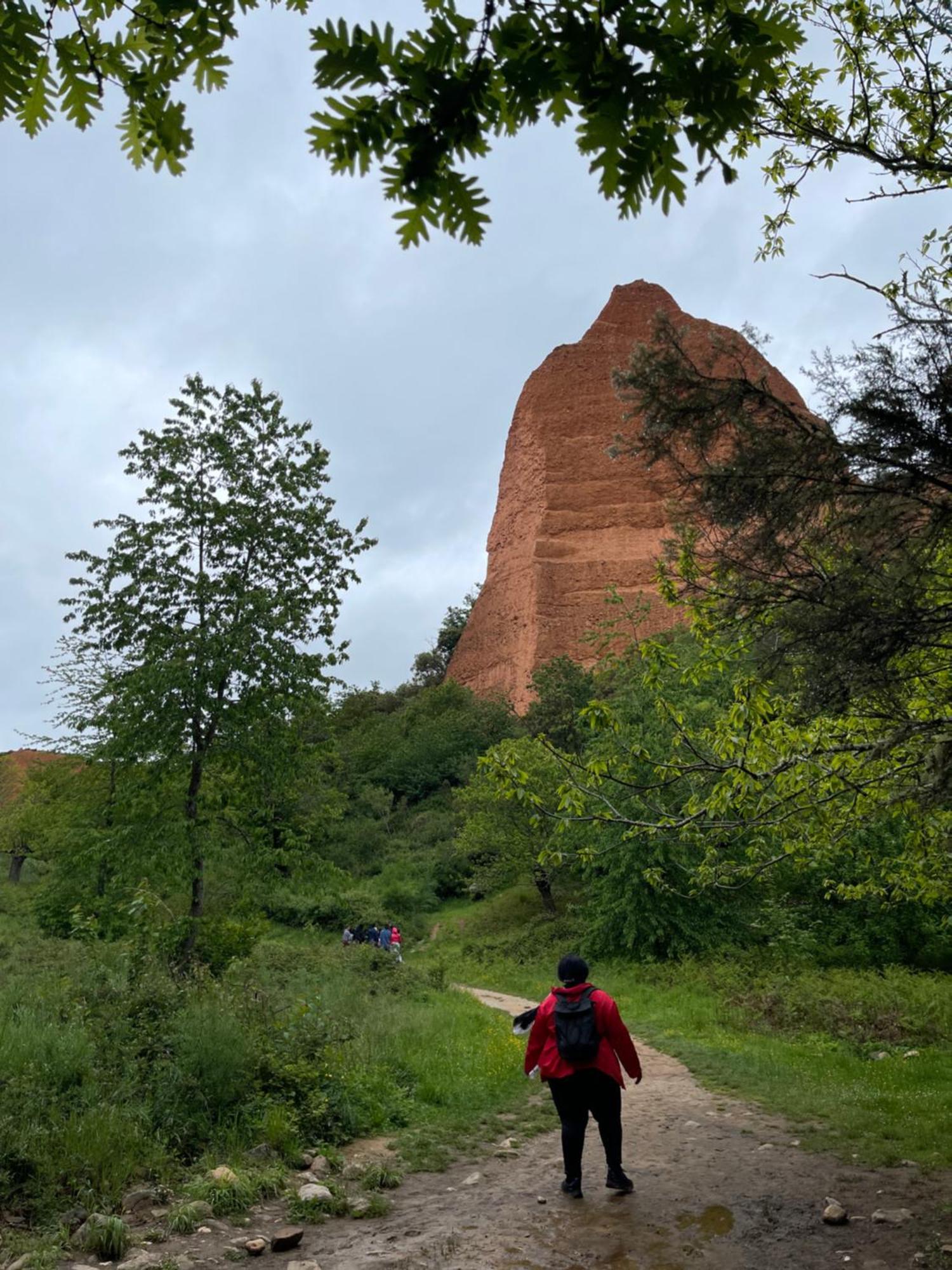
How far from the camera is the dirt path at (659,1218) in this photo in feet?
14.1

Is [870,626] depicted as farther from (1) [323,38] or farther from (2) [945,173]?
(1) [323,38]

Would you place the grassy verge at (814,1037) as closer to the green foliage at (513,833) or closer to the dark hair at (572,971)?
the dark hair at (572,971)

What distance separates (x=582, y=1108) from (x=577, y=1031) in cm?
53

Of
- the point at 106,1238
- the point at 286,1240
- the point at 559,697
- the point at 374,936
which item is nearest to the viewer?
the point at 106,1238

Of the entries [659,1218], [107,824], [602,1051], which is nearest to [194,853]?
[107,824]

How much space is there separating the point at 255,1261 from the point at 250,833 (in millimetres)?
7123

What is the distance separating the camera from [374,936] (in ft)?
82.0

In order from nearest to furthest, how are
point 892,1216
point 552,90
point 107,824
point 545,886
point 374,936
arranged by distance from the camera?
point 552,90, point 892,1216, point 107,824, point 374,936, point 545,886

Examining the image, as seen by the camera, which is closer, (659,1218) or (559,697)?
(659,1218)

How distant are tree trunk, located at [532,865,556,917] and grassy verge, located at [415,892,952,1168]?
4.95 m

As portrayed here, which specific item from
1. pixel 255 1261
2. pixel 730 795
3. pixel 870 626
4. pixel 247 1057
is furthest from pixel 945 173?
pixel 247 1057

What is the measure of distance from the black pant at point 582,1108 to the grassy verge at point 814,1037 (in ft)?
6.16

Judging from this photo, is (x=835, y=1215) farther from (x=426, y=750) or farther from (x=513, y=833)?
(x=426, y=750)

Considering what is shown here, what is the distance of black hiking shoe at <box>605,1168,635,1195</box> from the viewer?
5.35 meters
